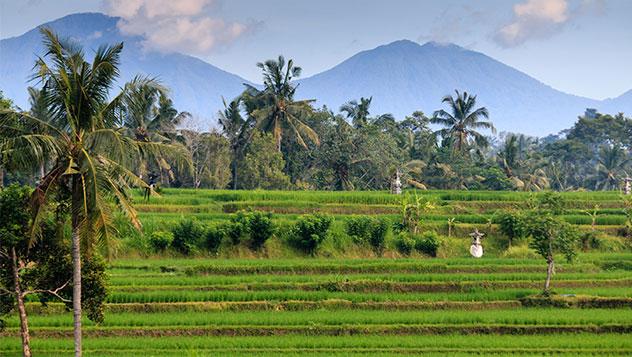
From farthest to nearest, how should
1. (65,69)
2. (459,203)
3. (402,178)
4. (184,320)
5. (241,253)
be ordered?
(402,178) < (459,203) < (241,253) < (184,320) < (65,69)

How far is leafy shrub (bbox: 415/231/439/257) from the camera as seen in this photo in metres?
29.6

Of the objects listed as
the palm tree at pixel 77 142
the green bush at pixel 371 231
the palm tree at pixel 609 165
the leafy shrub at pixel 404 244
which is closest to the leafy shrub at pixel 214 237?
the green bush at pixel 371 231

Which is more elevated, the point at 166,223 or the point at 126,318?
the point at 166,223

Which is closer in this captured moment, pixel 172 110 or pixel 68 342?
pixel 68 342

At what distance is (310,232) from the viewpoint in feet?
93.8

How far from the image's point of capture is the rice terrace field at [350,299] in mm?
17484

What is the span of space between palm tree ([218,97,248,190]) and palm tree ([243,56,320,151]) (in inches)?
105

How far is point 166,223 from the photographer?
2892 cm

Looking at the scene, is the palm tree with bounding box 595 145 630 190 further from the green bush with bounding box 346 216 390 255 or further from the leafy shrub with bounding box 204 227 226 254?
the leafy shrub with bounding box 204 227 226 254

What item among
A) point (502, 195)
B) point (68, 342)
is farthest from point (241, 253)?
point (502, 195)

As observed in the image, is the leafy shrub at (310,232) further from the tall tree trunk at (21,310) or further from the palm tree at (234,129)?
the palm tree at (234,129)

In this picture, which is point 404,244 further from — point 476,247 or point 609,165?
point 609,165

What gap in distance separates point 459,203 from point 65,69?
85.1 ft

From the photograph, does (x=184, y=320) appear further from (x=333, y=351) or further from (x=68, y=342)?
(x=333, y=351)
